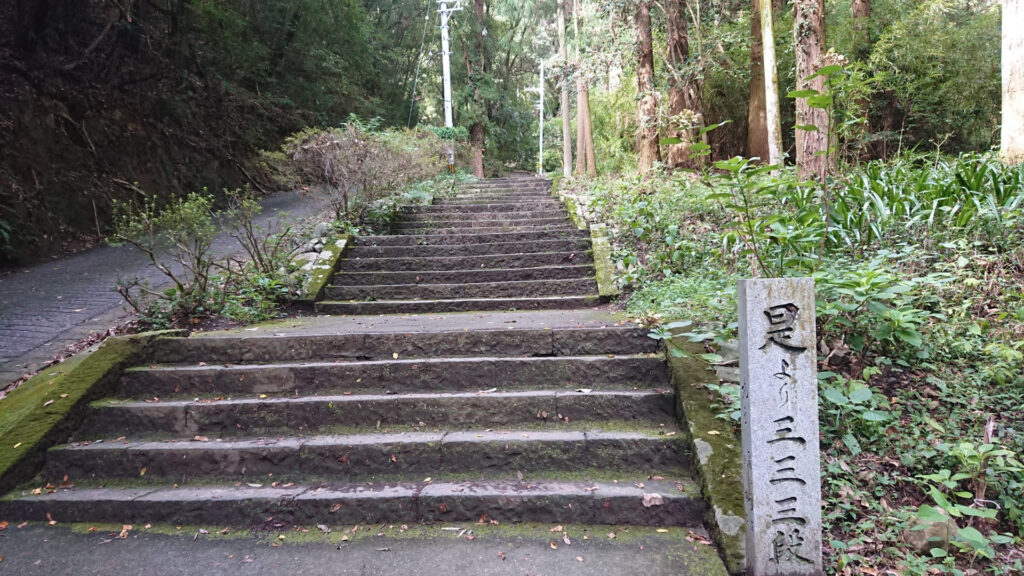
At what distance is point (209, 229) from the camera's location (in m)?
5.07

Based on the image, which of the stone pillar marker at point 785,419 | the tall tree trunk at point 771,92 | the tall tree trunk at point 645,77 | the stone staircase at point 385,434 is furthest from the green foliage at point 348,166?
the stone pillar marker at point 785,419

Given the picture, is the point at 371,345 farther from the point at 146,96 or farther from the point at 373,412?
the point at 146,96

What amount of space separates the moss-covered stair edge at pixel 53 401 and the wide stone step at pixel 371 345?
26 cm

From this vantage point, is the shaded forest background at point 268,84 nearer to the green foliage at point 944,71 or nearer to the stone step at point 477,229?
the green foliage at point 944,71

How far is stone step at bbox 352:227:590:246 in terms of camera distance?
6.93 m

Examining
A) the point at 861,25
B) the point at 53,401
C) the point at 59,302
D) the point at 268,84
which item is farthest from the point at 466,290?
the point at 268,84

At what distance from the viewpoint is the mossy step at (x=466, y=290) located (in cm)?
559

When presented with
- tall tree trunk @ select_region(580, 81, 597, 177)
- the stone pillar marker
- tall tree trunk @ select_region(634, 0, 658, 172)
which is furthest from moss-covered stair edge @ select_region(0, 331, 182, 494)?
tall tree trunk @ select_region(580, 81, 597, 177)

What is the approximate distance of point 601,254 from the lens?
5.91m

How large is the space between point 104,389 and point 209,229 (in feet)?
6.50

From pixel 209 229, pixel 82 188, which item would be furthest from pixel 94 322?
pixel 82 188

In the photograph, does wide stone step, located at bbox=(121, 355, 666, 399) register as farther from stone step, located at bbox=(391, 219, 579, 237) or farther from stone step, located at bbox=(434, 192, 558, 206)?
stone step, located at bbox=(434, 192, 558, 206)

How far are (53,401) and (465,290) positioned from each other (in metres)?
3.45

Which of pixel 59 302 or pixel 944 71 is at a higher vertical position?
pixel 944 71
